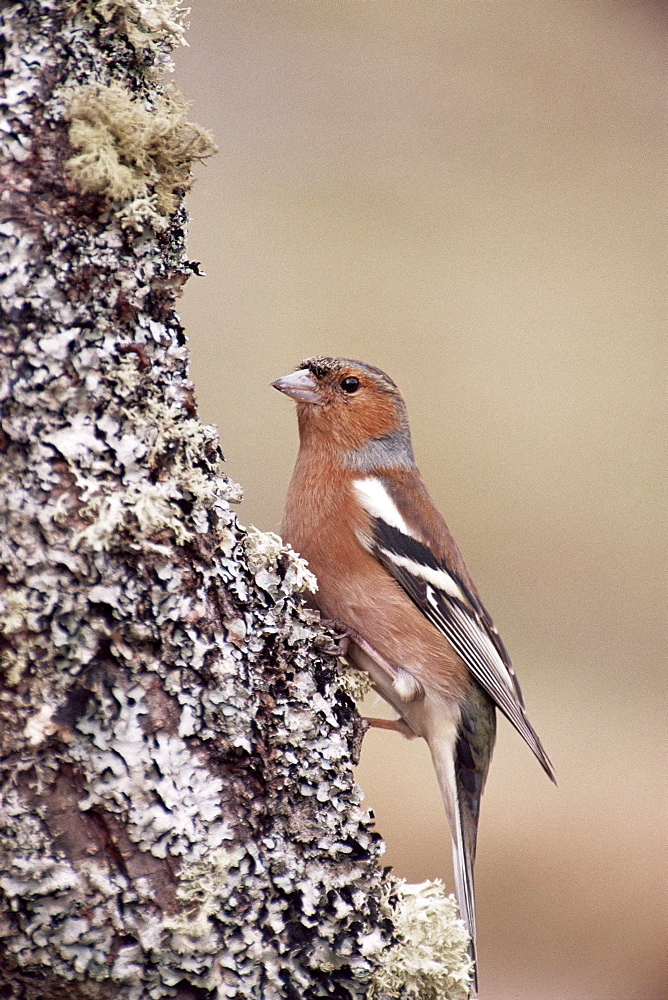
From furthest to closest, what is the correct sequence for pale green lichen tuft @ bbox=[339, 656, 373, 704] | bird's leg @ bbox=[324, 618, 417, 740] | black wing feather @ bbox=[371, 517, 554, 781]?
1. black wing feather @ bbox=[371, 517, 554, 781]
2. bird's leg @ bbox=[324, 618, 417, 740]
3. pale green lichen tuft @ bbox=[339, 656, 373, 704]

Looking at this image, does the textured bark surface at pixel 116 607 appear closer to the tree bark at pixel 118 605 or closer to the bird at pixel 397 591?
the tree bark at pixel 118 605

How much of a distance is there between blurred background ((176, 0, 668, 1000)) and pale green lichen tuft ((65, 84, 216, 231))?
16.9 feet

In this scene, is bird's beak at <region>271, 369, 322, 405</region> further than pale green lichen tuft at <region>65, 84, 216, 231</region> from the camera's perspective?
Yes

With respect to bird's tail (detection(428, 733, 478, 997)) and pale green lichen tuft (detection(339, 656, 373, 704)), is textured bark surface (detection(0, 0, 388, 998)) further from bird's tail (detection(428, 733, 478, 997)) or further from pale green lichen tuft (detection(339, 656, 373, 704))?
bird's tail (detection(428, 733, 478, 997))

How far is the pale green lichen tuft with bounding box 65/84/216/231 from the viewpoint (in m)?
1.84

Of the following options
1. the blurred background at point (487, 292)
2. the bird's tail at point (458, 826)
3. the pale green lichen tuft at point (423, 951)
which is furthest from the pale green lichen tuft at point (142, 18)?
the blurred background at point (487, 292)

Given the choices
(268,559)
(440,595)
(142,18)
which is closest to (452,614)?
(440,595)

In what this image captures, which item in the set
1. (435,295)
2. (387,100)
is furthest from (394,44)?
(435,295)

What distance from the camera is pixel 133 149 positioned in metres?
1.90

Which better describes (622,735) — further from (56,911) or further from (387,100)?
(56,911)

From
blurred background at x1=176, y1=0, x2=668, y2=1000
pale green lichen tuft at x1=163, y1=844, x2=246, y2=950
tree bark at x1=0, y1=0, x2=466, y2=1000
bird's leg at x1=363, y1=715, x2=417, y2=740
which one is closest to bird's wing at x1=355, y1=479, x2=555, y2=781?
bird's leg at x1=363, y1=715, x2=417, y2=740

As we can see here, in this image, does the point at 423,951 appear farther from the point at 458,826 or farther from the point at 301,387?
the point at 301,387

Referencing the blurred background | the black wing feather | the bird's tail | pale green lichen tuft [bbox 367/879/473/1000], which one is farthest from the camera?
the blurred background

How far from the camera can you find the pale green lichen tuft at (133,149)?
1838 mm
